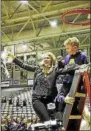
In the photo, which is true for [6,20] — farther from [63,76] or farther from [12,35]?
[63,76]

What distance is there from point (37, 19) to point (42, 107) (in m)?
6.84

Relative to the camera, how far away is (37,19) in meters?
9.09

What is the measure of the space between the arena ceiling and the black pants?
210 inches

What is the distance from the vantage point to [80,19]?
895 centimetres

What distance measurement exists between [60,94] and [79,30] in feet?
20.7

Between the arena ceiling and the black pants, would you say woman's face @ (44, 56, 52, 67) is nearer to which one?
the black pants

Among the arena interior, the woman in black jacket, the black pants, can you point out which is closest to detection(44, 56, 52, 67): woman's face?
the woman in black jacket

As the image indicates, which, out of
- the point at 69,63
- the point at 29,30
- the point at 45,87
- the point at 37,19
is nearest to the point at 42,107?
the point at 45,87

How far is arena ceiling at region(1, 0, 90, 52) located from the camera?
8234mm

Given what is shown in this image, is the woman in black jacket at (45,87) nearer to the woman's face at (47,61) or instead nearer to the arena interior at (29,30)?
the woman's face at (47,61)

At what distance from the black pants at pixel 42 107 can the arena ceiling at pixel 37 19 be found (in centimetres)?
533

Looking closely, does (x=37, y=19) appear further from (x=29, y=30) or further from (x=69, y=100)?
(x=69, y=100)

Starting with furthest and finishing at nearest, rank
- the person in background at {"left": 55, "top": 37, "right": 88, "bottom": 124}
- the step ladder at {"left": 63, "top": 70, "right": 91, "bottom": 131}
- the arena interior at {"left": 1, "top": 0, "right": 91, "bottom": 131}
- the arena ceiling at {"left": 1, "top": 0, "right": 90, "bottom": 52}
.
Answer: the arena ceiling at {"left": 1, "top": 0, "right": 90, "bottom": 52}, the arena interior at {"left": 1, "top": 0, "right": 91, "bottom": 131}, the person in background at {"left": 55, "top": 37, "right": 88, "bottom": 124}, the step ladder at {"left": 63, "top": 70, "right": 91, "bottom": 131}

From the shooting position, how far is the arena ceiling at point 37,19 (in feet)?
27.0
